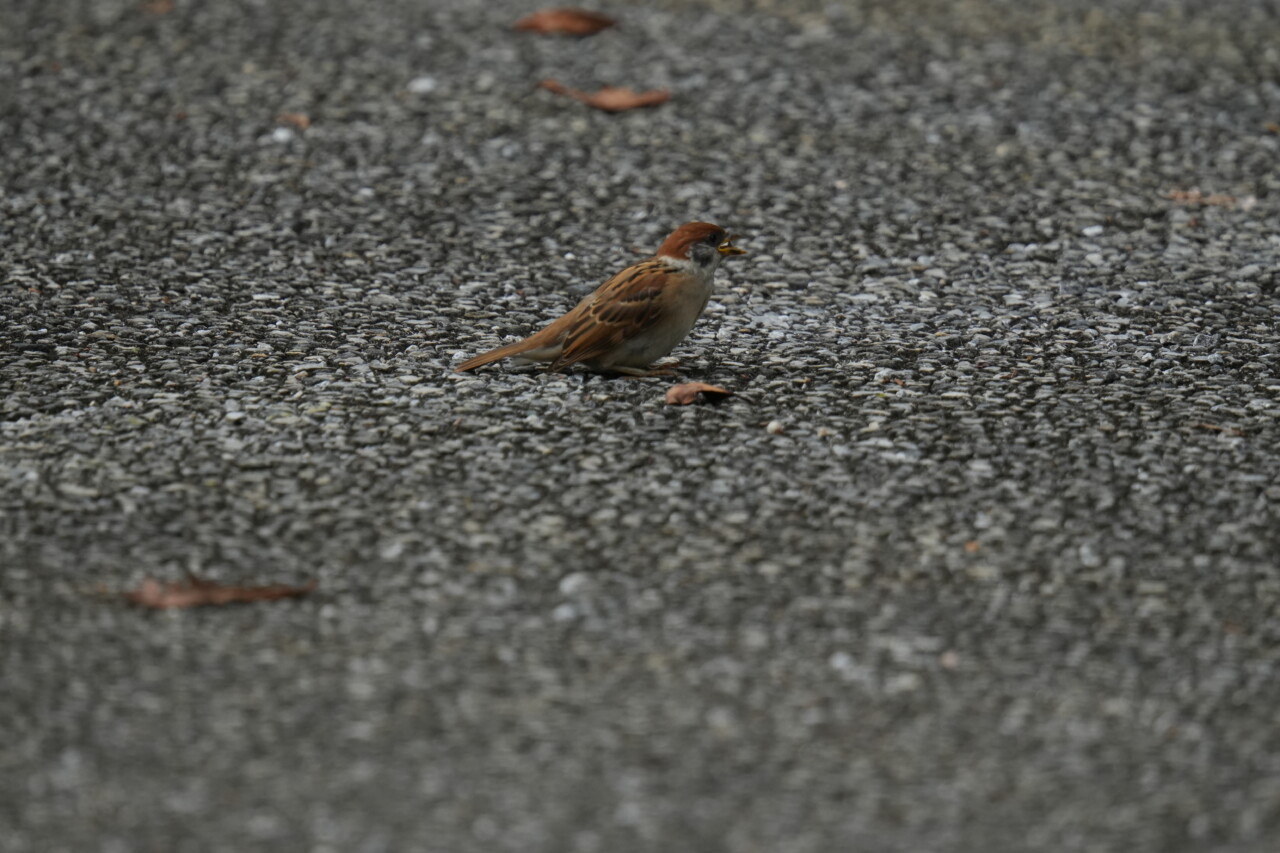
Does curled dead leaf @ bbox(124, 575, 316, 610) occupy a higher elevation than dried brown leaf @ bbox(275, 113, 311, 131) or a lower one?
lower

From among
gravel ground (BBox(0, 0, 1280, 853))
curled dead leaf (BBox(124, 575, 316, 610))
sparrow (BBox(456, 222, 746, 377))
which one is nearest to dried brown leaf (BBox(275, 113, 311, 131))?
gravel ground (BBox(0, 0, 1280, 853))

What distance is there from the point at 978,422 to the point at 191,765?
9.58 feet

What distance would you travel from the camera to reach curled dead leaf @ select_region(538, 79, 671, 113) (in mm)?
8609

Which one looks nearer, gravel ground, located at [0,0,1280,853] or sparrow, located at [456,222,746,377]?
gravel ground, located at [0,0,1280,853]

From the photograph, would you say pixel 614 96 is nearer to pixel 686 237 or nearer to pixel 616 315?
pixel 686 237

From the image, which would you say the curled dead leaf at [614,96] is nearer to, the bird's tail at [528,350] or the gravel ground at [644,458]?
the gravel ground at [644,458]

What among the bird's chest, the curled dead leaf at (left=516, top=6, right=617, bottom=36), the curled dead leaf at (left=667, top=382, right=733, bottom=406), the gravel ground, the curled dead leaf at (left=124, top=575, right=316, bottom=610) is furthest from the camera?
the curled dead leaf at (left=516, top=6, right=617, bottom=36)

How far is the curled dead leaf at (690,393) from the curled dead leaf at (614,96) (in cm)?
356

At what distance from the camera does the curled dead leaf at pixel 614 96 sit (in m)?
8.61

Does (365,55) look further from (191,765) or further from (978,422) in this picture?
(191,765)

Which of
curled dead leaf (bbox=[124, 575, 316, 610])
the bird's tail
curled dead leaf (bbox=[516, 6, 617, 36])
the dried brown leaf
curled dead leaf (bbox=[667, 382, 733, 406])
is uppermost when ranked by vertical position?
curled dead leaf (bbox=[516, 6, 617, 36])

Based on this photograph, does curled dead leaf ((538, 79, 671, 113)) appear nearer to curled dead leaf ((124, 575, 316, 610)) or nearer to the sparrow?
the sparrow

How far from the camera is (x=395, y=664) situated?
3.90 m

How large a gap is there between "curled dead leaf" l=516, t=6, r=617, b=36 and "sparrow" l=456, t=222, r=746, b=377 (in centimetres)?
447
